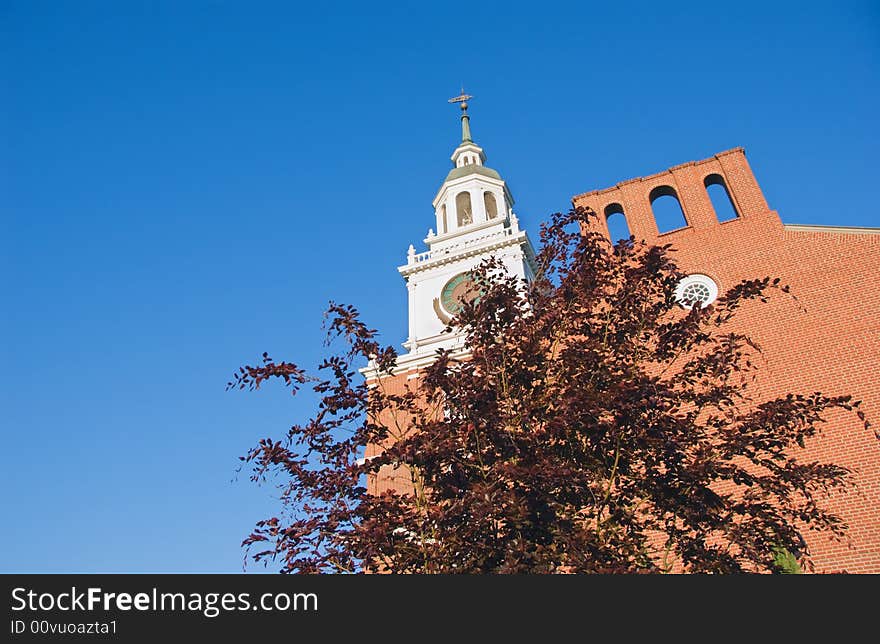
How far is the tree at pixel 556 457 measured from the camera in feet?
25.5

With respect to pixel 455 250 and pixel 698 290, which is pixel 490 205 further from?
pixel 698 290

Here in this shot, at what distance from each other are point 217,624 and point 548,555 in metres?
3.59

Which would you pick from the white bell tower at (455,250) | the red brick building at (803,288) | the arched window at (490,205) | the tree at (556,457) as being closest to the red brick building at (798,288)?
the red brick building at (803,288)

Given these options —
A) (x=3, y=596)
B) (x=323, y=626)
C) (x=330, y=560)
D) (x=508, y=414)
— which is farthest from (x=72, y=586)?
(x=508, y=414)

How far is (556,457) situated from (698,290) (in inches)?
500

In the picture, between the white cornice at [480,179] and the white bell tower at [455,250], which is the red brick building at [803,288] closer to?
the white bell tower at [455,250]

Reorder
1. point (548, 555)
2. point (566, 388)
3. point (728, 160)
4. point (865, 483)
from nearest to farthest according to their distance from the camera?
point (548, 555) → point (566, 388) → point (865, 483) → point (728, 160)

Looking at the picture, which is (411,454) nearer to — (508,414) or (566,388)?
(508,414)

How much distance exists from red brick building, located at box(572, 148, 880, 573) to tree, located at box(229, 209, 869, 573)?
7.53m

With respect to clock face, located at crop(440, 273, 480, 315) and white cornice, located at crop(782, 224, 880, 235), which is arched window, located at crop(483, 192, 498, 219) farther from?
white cornice, located at crop(782, 224, 880, 235)

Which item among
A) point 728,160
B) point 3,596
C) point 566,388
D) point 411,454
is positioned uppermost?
point 728,160

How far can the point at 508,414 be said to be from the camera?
8727mm

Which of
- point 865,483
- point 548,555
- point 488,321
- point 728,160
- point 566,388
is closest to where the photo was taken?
point 548,555

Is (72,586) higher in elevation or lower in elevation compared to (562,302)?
lower
